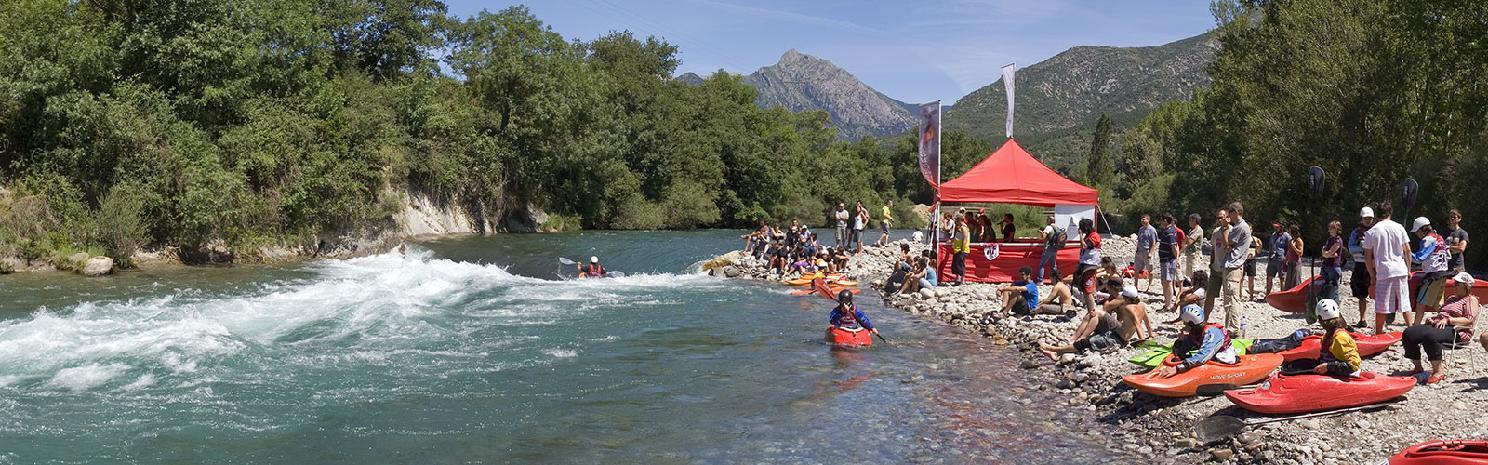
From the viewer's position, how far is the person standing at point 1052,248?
19875 millimetres

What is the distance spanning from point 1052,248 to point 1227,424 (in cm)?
1076

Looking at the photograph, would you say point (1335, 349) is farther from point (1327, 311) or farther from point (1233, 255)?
point (1233, 255)

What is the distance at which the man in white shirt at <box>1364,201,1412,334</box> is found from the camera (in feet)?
36.8

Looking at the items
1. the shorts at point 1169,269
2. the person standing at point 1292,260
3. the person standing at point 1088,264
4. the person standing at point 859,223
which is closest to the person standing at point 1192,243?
the shorts at point 1169,269

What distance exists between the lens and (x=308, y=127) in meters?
31.2

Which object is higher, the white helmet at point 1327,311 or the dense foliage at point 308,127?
the dense foliage at point 308,127

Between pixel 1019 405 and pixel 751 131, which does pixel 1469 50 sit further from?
pixel 751 131

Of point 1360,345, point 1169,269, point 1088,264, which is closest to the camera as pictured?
point 1360,345

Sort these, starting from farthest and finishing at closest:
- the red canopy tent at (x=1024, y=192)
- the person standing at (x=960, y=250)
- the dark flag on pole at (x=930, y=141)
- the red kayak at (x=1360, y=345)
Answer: the person standing at (x=960, y=250) → the dark flag on pole at (x=930, y=141) → the red canopy tent at (x=1024, y=192) → the red kayak at (x=1360, y=345)

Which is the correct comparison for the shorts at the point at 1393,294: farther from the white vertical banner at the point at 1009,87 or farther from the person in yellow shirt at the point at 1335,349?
the white vertical banner at the point at 1009,87

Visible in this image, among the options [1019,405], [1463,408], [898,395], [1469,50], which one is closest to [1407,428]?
[1463,408]

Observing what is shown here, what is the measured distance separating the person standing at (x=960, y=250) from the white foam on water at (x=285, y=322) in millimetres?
6286

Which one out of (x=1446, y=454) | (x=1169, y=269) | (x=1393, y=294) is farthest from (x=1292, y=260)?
(x=1446, y=454)

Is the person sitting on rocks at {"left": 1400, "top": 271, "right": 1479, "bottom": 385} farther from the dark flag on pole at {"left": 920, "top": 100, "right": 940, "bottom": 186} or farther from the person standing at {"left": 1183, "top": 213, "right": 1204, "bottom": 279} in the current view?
the dark flag on pole at {"left": 920, "top": 100, "right": 940, "bottom": 186}
